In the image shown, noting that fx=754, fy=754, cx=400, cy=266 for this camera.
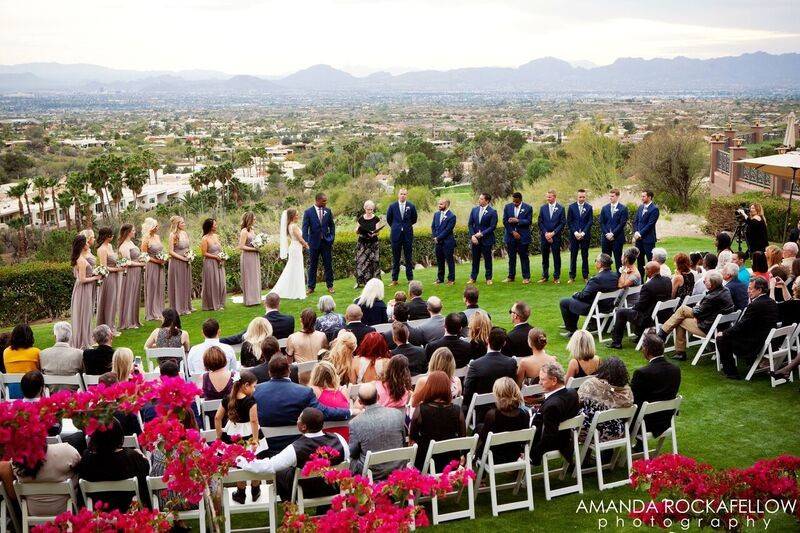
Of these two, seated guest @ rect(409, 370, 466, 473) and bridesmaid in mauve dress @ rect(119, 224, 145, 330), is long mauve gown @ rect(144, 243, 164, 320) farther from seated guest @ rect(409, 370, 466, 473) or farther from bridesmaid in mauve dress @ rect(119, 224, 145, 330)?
seated guest @ rect(409, 370, 466, 473)

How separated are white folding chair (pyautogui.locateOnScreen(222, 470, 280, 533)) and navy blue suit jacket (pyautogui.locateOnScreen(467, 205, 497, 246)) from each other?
870 centimetres

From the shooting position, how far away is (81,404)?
17.0 ft

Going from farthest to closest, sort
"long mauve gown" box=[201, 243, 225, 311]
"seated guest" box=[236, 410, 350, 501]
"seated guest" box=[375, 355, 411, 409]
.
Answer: "long mauve gown" box=[201, 243, 225, 311]
"seated guest" box=[375, 355, 411, 409]
"seated guest" box=[236, 410, 350, 501]

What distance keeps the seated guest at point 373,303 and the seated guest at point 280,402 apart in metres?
3.39

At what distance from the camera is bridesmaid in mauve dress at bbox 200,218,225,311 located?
516 inches

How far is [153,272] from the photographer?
12.8 m

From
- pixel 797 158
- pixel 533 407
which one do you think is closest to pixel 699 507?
pixel 533 407

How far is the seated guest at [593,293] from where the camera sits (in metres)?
10.8

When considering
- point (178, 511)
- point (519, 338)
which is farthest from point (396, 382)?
point (519, 338)

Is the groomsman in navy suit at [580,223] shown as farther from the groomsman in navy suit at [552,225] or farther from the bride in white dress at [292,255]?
the bride in white dress at [292,255]

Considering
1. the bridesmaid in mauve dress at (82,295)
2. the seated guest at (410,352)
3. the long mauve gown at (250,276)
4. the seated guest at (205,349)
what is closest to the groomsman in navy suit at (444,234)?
the long mauve gown at (250,276)

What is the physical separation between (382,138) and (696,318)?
111 meters

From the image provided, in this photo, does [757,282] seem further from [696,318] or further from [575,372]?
[575,372]

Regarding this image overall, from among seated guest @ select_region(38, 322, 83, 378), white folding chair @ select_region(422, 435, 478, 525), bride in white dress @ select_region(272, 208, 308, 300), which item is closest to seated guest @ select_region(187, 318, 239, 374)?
seated guest @ select_region(38, 322, 83, 378)
